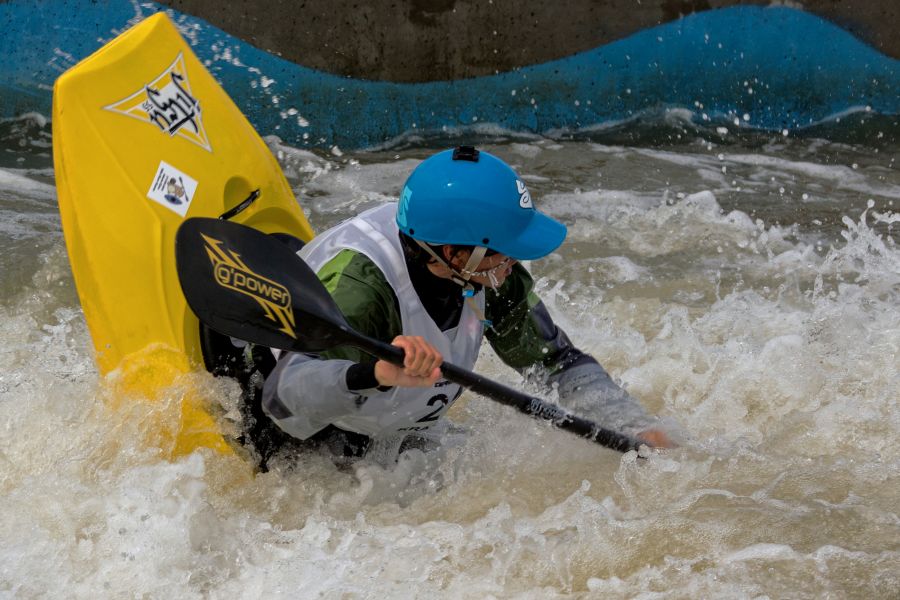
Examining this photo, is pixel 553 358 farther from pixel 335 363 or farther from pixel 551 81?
pixel 551 81

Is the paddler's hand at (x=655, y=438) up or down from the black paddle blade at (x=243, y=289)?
down

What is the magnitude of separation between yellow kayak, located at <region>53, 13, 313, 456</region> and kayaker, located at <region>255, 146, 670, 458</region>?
10.9 inches

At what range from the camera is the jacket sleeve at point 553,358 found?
→ 2.62 meters

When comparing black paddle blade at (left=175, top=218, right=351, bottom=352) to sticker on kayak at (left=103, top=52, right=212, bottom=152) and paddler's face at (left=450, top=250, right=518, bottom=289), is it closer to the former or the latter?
paddler's face at (left=450, top=250, right=518, bottom=289)

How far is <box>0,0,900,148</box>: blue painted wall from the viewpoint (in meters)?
5.84

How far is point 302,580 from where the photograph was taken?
7.28 feet

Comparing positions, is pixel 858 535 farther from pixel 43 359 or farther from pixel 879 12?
pixel 879 12

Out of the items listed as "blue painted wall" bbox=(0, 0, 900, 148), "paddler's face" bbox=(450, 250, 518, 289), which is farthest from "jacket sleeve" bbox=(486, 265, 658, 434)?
"blue painted wall" bbox=(0, 0, 900, 148)

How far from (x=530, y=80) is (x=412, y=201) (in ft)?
14.3

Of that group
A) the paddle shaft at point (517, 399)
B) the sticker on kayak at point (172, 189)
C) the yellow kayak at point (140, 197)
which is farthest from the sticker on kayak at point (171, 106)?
the paddle shaft at point (517, 399)

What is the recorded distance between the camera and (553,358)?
272 centimetres

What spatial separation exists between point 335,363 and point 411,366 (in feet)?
0.68

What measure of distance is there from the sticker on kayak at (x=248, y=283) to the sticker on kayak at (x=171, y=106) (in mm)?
563

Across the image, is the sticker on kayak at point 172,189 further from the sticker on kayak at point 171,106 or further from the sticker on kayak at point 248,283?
the sticker on kayak at point 248,283
